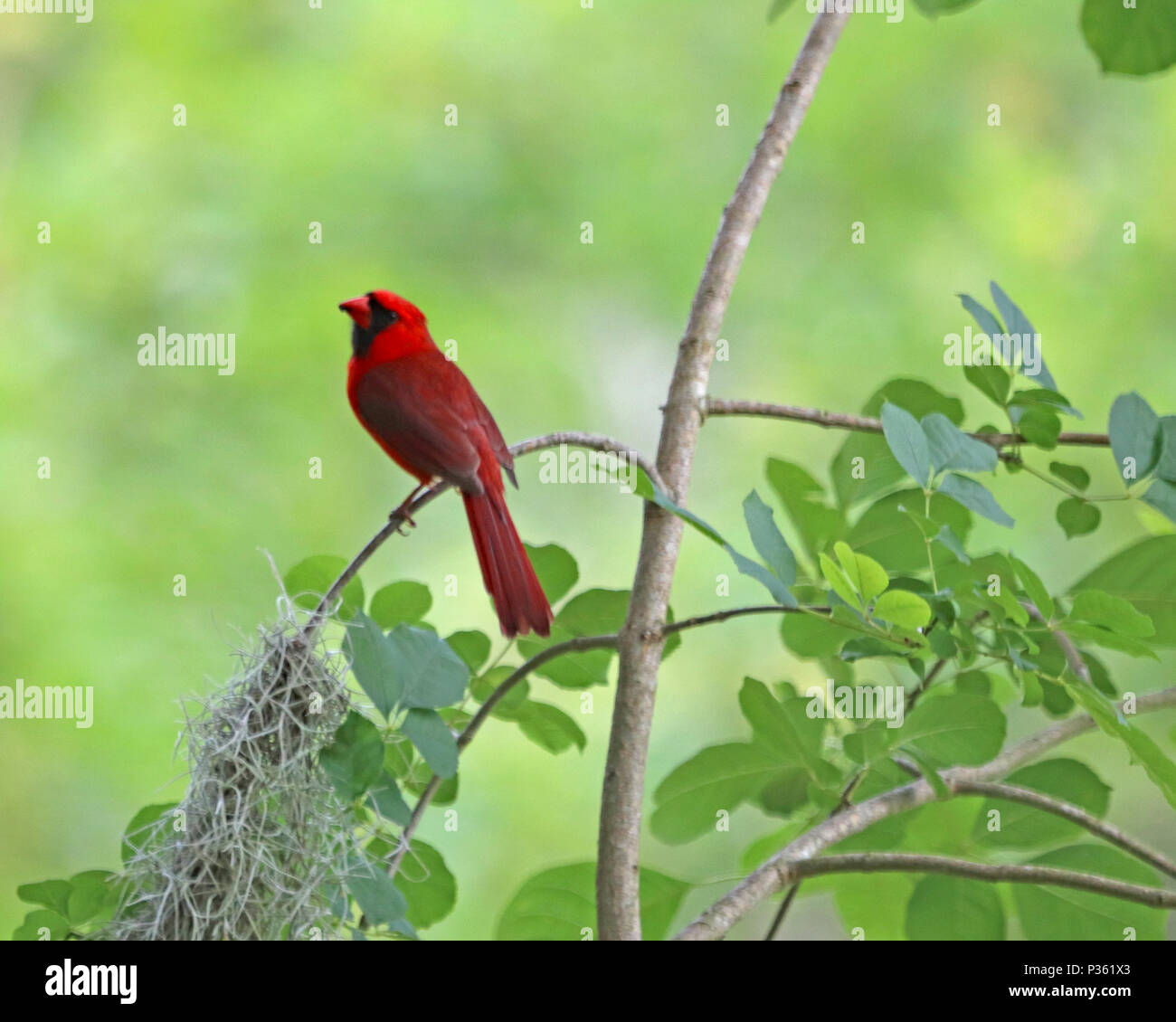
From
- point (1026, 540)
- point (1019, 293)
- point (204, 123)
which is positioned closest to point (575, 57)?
point (204, 123)

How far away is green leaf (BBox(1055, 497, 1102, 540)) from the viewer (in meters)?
1.09

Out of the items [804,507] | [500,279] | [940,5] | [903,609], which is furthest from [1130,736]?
[500,279]

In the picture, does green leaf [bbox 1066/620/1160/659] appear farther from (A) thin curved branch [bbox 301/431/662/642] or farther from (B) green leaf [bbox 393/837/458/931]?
(B) green leaf [bbox 393/837/458/931]

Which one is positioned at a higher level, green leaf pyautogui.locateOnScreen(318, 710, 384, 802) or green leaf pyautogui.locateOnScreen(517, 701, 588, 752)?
green leaf pyautogui.locateOnScreen(517, 701, 588, 752)

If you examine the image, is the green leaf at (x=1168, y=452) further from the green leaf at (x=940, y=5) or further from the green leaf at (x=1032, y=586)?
the green leaf at (x=940, y=5)

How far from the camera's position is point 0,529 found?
2.96 m

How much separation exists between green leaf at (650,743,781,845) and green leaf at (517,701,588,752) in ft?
0.37

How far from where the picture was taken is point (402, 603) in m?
1.06

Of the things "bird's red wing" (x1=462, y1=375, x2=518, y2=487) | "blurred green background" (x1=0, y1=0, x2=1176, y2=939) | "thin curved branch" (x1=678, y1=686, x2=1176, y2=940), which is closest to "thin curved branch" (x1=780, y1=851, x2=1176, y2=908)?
"thin curved branch" (x1=678, y1=686, x2=1176, y2=940)

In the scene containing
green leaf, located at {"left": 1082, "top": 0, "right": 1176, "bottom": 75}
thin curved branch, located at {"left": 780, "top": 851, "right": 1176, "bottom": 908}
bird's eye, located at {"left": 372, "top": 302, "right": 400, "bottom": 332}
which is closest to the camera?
thin curved branch, located at {"left": 780, "top": 851, "right": 1176, "bottom": 908}

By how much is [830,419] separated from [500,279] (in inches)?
92.5

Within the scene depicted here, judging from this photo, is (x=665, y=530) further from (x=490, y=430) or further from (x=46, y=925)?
(x=46, y=925)

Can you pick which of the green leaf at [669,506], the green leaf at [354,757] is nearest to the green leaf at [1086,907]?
the green leaf at [669,506]
